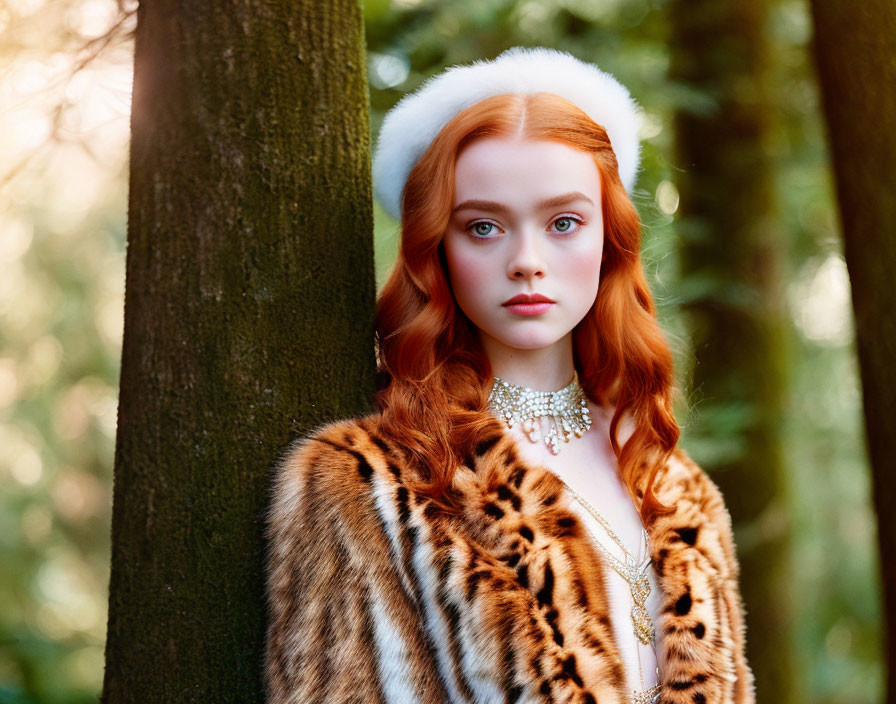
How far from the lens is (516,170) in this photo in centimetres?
217

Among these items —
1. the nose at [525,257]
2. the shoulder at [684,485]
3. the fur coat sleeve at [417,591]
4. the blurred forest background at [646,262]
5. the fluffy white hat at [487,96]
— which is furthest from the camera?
the blurred forest background at [646,262]

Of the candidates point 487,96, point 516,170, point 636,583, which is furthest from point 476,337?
point 636,583

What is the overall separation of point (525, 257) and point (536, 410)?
1.61 ft

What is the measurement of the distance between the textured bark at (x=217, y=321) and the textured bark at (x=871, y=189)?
1701mm

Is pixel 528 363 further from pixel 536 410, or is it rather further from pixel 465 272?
pixel 465 272

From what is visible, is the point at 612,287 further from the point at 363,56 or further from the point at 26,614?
the point at 26,614

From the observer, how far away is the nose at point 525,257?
85.1 inches

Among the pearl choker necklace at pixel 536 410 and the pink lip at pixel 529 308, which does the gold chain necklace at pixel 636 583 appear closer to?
the pearl choker necklace at pixel 536 410

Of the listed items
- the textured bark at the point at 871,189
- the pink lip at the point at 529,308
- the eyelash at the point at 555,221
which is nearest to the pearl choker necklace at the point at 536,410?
the pink lip at the point at 529,308

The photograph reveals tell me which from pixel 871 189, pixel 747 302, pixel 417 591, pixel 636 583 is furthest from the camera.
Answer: pixel 747 302

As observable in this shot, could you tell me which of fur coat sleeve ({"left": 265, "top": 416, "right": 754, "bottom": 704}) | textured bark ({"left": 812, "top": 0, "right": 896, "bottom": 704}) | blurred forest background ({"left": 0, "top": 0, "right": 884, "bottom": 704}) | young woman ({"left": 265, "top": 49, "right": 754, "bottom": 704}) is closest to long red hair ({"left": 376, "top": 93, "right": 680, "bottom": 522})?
young woman ({"left": 265, "top": 49, "right": 754, "bottom": 704})

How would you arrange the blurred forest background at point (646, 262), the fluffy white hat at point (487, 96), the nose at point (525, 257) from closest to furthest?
the nose at point (525, 257) < the fluffy white hat at point (487, 96) < the blurred forest background at point (646, 262)

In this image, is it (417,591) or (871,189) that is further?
(871,189)

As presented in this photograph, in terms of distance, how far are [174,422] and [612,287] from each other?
138 centimetres
